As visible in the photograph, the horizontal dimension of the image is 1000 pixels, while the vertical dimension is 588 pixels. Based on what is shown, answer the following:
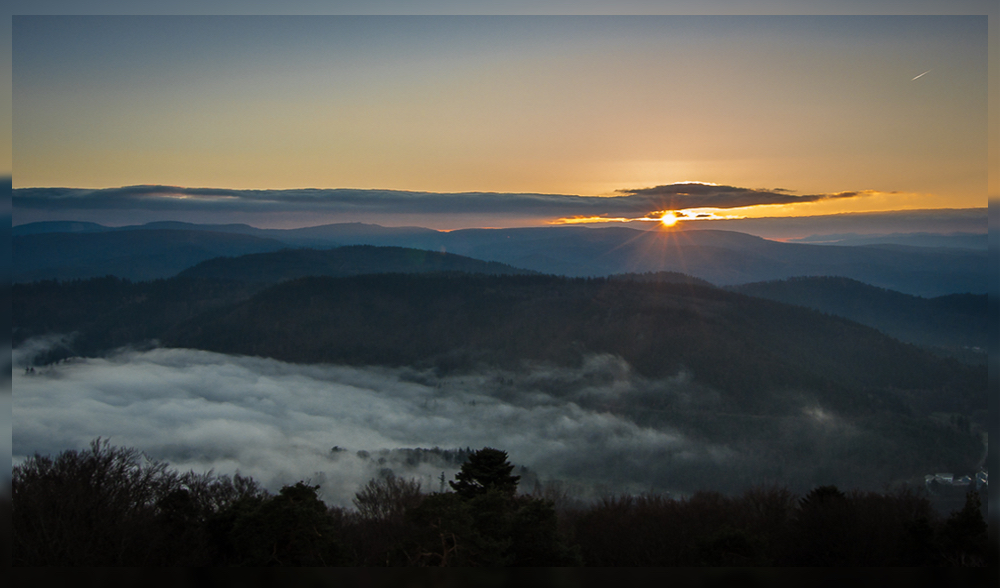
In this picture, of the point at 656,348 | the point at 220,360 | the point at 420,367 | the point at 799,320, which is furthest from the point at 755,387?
the point at 220,360

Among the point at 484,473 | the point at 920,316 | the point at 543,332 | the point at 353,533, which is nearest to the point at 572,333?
the point at 543,332

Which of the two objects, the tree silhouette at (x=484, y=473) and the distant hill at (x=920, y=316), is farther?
the distant hill at (x=920, y=316)

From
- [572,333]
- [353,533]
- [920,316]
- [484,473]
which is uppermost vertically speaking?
[484,473]

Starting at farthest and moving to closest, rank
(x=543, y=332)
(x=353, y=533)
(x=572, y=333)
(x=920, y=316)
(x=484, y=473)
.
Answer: (x=920, y=316) < (x=543, y=332) < (x=572, y=333) < (x=484, y=473) < (x=353, y=533)

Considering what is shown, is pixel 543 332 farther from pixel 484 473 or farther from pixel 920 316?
pixel 920 316

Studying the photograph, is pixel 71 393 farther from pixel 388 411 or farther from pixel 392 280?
pixel 392 280

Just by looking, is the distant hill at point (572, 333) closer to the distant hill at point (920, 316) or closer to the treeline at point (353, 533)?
the distant hill at point (920, 316)

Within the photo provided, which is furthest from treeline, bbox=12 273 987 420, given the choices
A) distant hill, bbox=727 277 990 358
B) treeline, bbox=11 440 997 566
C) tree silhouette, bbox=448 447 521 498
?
treeline, bbox=11 440 997 566

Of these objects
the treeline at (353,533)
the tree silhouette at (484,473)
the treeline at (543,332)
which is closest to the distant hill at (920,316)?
the treeline at (543,332)

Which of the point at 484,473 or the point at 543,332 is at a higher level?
the point at 484,473

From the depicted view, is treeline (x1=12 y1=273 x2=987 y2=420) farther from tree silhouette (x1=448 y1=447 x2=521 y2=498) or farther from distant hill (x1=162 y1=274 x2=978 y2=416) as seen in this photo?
tree silhouette (x1=448 y1=447 x2=521 y2=498)

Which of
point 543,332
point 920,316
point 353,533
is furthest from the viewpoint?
point 920,316
